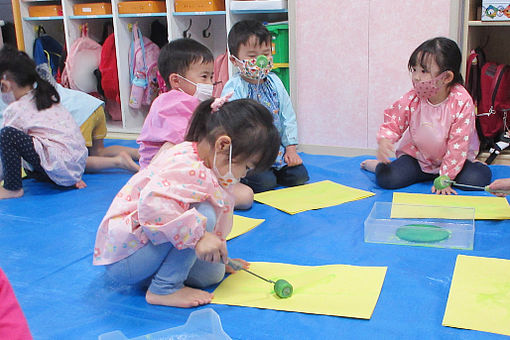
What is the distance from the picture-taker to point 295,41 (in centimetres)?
273

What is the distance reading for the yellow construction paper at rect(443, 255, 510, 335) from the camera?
1.09m

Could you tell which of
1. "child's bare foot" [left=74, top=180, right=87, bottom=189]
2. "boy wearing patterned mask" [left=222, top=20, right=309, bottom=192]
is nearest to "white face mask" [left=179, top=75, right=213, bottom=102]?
"boy wearing patterned mask" [left=222, top=20, right=309, bottom=192]

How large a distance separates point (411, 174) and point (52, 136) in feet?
4.81

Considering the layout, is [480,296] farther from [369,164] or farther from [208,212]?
[369,164]

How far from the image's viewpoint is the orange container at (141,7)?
3.14 metres

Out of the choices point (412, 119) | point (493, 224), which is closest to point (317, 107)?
point (412, 119)

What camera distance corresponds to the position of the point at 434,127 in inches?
82.0

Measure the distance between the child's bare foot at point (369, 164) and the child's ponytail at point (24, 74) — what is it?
4.49 feet

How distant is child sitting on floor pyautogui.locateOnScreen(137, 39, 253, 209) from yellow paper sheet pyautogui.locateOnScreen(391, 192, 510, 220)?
1.75ft

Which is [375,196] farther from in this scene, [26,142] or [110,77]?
[110,77]

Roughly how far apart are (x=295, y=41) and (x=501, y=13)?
3.14 ft

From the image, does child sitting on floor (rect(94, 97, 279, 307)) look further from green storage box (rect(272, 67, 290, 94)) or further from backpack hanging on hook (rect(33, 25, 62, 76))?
backpack hanging on hook (rect(33, 25, 62, 76))

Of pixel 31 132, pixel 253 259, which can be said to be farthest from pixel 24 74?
pixel 253 259

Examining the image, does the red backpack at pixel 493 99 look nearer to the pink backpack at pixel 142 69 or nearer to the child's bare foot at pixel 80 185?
the child's bare foot at pixel 80 185
